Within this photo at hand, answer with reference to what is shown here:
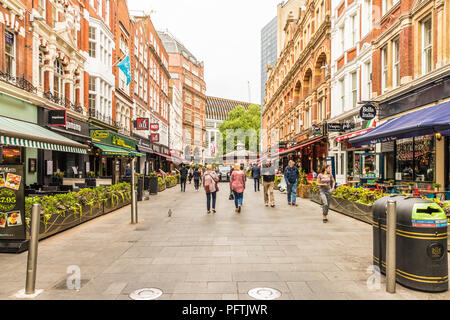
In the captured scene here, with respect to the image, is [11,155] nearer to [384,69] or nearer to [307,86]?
[384,69]

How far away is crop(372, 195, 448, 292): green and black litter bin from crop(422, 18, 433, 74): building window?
10420 mm

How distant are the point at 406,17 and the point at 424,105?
3.97 meters

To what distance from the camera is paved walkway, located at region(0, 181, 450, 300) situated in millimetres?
4227

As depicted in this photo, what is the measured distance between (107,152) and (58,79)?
489 centimetres

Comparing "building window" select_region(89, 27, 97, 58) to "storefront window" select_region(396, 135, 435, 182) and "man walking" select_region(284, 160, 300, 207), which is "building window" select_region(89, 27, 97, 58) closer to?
"man walking" select_region(284, 160, 300, 207)

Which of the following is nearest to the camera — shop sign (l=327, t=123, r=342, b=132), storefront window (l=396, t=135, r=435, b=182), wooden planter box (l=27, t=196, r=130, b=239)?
Answer: wooden planter box (l=27, t=196, r=130, b=239)

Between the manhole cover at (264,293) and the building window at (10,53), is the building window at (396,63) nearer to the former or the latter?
the manhole cover at (264,293)

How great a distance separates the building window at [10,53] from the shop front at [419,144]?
14.8 m

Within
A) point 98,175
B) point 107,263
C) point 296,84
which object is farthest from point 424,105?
point 296,84

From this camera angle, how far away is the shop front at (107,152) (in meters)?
20.3

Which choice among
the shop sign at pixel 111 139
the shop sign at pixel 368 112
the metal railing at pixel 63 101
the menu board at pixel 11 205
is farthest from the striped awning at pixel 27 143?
the shop sign at pixel 368 112

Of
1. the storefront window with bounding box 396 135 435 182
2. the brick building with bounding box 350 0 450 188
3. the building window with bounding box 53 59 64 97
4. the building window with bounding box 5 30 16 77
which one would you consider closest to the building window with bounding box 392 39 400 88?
the brick building with bounding box 350 0 450 188

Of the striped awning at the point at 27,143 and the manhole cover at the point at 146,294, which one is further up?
the striped awning at the point at 27,143
